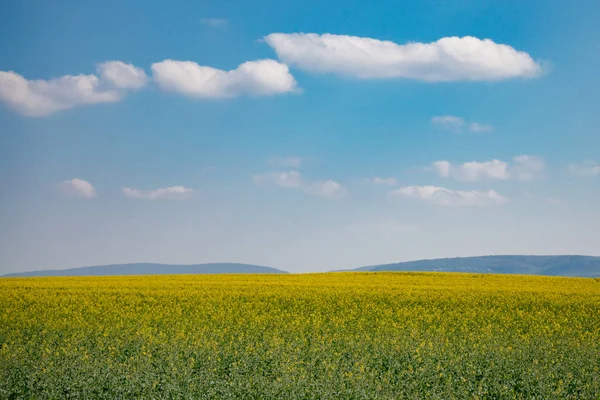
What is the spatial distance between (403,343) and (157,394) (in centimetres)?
801

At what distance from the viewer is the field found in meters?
12.9

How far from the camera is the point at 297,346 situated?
54.4ft

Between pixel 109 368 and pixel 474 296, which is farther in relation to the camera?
pixel 474 296

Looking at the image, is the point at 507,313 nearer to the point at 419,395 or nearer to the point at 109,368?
the point at 419,395

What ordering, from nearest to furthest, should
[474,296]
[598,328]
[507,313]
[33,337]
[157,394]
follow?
[157,394]
[33,337]
[598,328]
[507,313]
[474,296]

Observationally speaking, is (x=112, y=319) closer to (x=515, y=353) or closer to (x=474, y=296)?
(x=515, y=353)

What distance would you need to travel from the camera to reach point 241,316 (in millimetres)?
22047

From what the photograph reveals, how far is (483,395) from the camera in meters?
13.1

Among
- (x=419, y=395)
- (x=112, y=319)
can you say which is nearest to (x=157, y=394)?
(x=419, y=395)

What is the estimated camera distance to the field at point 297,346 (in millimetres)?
12938

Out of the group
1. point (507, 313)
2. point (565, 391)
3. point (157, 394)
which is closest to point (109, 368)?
point (157, 394)

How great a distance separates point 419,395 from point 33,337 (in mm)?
12740

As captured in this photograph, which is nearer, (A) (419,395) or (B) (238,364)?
(A) (419,395)

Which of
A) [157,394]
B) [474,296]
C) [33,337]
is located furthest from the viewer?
[474,296]
